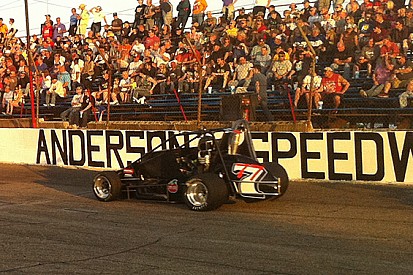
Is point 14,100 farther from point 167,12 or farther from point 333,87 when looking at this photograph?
point 333,87

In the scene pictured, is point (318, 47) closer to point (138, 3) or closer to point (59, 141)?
point (59, 141)

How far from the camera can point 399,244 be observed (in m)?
6.91

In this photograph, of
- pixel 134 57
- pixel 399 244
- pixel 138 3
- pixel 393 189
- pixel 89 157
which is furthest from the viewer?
pixel 138 3

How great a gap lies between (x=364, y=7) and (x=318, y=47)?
131 centimetres

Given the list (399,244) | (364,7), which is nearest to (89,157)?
(364,7)

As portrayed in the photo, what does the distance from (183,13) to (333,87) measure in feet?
25.7

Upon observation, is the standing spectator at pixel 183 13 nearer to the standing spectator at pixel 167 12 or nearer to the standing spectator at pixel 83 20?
the standing spectator at pixel 167 12

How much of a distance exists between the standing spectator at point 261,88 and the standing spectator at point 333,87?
125 cm

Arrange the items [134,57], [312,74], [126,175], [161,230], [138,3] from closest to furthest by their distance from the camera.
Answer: [161,230]
[126,175]
[312,74]
[134,57]
[138,3]

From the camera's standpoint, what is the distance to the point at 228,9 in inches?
738

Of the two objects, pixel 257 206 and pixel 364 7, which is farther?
pixel 364 7

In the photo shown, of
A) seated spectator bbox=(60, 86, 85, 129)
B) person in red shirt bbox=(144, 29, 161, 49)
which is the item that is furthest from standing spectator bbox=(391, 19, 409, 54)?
seated spectator bbox=(60, 86, 85, 129)

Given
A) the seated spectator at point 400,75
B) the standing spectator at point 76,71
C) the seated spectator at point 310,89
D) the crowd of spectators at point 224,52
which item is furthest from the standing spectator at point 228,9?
the seated spectator at point 400,75

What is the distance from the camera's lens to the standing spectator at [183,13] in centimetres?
2023
